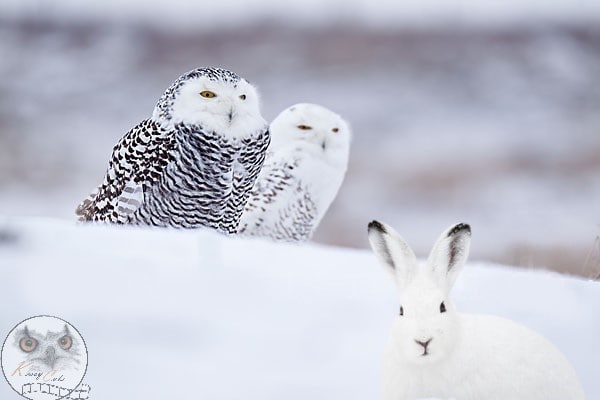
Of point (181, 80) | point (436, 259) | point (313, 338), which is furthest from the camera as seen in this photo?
point (181, 80)

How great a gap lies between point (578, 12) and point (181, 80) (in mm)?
484

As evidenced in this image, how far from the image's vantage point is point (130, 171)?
0.98 metres

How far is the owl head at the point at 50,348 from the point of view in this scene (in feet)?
2.78

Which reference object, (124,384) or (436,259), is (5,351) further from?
(436,259)

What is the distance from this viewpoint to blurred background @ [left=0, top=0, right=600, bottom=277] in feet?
3.09

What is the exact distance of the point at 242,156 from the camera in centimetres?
96

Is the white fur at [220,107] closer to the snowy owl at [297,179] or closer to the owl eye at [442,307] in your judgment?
the snowy owl at [297,179]

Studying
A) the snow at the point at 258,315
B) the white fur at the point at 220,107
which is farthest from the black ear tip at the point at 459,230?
the white fur at the point at 220,107

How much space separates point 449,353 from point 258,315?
0.69ft

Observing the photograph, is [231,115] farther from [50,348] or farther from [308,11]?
[50,348]

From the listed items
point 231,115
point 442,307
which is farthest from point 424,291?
point 231,115

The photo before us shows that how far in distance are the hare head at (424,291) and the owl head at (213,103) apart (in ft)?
0.94

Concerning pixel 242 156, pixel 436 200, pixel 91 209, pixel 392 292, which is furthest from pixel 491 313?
pixel 91 209

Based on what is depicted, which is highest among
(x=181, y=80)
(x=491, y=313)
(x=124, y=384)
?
(x=181, y=80)
